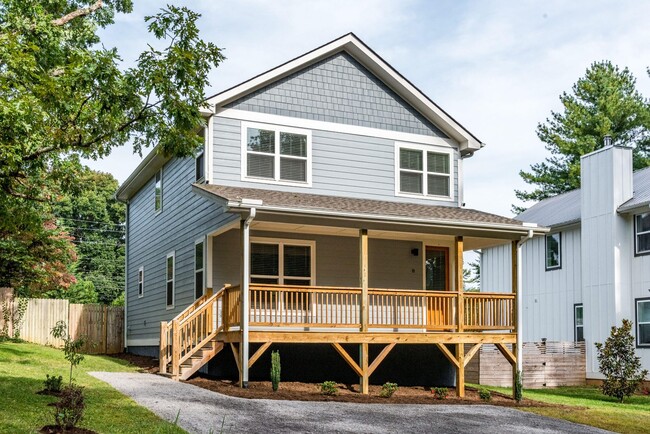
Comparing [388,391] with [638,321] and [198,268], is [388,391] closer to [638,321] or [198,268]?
[198,268]

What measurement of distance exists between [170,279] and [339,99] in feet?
23.6

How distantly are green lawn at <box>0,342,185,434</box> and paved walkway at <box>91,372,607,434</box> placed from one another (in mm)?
359

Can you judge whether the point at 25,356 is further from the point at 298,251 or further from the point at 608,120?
the point at 608,120

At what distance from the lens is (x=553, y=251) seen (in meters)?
26.2

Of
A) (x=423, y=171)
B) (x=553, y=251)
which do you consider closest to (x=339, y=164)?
(x=423, y=171)

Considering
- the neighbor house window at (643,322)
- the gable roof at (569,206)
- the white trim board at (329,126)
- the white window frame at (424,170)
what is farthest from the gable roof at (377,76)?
the neighbor house window at (643,322)

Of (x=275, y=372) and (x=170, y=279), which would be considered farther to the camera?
(x=170, y=279)

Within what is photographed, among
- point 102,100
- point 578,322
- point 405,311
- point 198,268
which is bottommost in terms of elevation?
point 578,322

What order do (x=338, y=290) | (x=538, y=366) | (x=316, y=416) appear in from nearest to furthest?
(x=316, y=416) < (x=338, y=290) < (x=538, y=366)

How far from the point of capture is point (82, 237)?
1949 inches

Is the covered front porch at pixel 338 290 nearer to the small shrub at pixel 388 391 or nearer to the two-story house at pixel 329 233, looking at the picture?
the two-story house at pixel 329 233

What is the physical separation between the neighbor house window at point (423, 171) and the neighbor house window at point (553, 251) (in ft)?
25.4

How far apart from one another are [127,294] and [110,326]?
1418 mm

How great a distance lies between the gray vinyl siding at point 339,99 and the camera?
1841 cm
